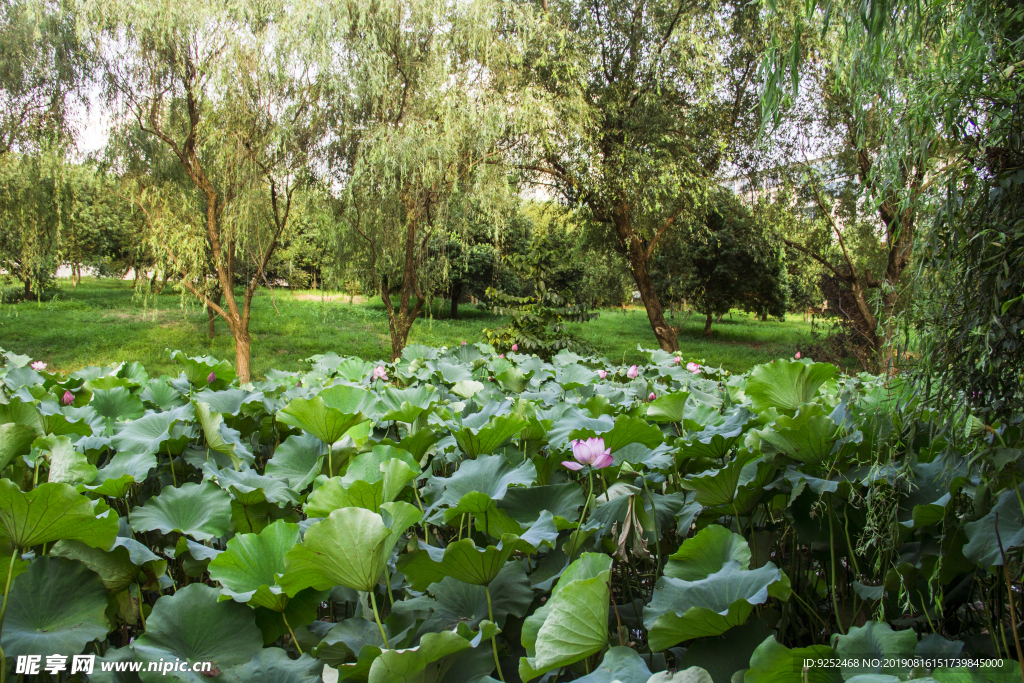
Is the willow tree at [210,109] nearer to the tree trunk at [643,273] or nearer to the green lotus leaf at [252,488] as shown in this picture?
the tree trunk at [643,273]

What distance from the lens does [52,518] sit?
682 mm

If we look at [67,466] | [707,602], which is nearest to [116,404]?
[67,466]

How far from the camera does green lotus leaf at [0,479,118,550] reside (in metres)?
0.65

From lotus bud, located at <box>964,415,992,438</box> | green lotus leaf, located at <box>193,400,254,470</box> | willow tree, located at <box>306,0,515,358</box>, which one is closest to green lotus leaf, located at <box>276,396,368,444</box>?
green lotus leaf, located at <box>193,400,254,470</box>

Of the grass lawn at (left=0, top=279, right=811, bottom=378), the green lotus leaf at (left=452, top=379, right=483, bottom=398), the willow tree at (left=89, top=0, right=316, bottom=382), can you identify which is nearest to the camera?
the green lotus leaf at (left=452, top=379, right=483, bottom=398)

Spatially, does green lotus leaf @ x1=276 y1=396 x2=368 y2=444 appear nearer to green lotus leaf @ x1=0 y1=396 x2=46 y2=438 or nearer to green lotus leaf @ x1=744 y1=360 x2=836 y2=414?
green lotus leaf @ x1=0 y1=396 x2=46 y2=438

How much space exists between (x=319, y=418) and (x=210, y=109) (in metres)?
8.00

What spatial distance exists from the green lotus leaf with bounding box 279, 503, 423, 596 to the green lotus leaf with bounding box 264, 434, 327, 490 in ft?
1.32

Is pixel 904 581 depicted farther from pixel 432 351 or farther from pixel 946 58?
pixel 432 351

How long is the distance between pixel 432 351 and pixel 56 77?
837 cm

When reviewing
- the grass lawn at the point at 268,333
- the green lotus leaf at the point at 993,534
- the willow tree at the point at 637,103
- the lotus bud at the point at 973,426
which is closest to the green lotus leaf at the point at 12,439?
the green lotus leaf at the point at 993,534

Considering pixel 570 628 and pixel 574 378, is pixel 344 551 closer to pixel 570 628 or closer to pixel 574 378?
pixel 570 628

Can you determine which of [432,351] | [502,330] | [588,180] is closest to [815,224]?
[588,180]

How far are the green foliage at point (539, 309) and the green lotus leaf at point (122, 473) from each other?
665 cm
